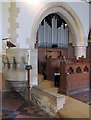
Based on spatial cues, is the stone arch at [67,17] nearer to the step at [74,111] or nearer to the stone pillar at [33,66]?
the stone pillar at [33,66]

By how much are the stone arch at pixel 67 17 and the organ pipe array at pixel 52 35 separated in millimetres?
387

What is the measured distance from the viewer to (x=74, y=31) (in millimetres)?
6836

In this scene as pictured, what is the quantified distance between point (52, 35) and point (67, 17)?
814mm

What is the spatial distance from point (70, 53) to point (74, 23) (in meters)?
1.20

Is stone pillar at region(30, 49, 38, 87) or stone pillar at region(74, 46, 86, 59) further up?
stone pillar at region(74, 46, 86, 59)

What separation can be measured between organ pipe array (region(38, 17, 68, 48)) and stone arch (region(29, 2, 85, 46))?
1.27 ft

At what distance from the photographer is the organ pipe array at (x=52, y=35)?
662 centimetres

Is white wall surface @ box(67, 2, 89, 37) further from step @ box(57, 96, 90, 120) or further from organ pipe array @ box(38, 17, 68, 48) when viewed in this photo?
step @ box(57, 96, 90, 120)

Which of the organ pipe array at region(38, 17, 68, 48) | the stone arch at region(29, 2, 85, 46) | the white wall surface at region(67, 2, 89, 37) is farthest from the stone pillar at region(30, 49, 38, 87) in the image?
the white wall surface at region(67, 2, 89, 37)

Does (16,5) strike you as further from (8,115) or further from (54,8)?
(8,115)

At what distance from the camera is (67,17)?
21.6 ft

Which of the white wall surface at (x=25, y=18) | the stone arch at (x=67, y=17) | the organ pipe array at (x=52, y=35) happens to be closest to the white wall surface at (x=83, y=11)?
the stone arch at (x=67, y=17)

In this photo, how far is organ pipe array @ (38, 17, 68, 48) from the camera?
662 centimetres

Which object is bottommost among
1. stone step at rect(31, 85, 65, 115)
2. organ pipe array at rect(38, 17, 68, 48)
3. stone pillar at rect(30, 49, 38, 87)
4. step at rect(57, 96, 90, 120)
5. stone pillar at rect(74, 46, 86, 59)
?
step at rect(57, 96, 90, 120)
